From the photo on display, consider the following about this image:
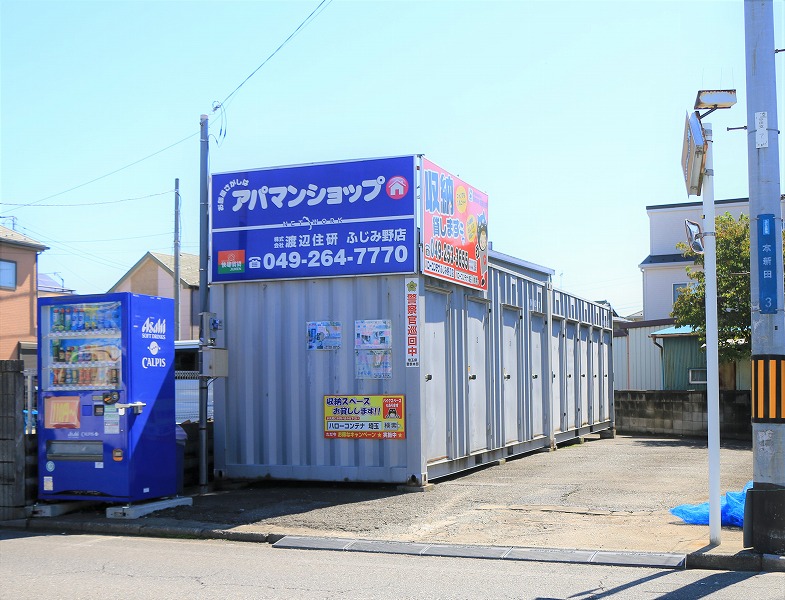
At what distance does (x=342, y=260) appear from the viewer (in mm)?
12922

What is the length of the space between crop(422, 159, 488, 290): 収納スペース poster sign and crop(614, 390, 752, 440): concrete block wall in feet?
35.6

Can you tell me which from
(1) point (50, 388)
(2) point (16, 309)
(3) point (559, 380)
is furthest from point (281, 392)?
(2) point (16, 309)

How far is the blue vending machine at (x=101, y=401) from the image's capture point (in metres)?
10.8

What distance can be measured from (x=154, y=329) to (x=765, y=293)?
7623 mm

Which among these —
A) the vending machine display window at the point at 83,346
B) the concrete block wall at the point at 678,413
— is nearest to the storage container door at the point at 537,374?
the concrete block wall at the point at 678,413

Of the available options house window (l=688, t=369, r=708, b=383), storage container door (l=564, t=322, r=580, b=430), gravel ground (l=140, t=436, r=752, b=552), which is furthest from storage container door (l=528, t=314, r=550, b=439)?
house window (l=688, t=369, r=708, b=383)

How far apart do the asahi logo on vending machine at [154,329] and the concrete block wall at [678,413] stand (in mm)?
16251

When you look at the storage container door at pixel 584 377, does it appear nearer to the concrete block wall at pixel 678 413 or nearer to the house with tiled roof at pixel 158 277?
the concrete block wall at pixel 678 413

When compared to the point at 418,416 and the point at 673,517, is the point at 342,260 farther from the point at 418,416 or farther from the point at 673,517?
the point at 673,517

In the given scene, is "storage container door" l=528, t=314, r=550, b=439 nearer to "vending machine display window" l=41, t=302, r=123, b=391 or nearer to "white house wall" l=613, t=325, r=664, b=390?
"vending machine display window" l=41, t=302, r=123, b=391

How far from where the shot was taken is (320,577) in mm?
7715

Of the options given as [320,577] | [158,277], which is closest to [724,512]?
[320,577]

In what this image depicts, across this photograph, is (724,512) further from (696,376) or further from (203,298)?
(696,376)

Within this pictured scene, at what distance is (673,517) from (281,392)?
6.17 meters
